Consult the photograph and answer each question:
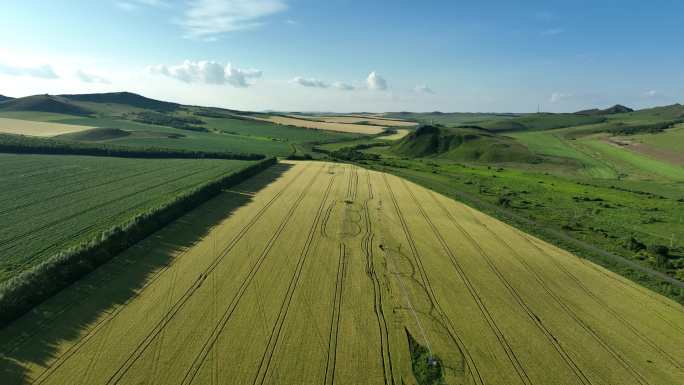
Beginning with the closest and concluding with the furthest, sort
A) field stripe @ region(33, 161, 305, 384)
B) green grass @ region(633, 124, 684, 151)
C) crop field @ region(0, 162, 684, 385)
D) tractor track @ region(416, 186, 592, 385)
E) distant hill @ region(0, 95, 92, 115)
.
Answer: field stripe @ region(33, 161, 305, 384)
crop field @ region(0, 162, 684, 385)
tractor track @ region(416, 186, 592, 385)
green grass @ region(633, 124, 684, 151)
distant hill @ region(0, 95, 92, 115)

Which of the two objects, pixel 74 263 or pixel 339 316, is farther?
pixel 74 263

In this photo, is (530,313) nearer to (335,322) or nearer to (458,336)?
(458,336)

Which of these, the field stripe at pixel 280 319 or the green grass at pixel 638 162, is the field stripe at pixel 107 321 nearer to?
the field stripe at pixel 280 319

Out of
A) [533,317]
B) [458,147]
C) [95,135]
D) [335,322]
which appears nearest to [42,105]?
[95,135]

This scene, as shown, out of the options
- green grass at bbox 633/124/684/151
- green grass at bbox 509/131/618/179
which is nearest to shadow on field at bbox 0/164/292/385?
green grass at bbox 509/131/618/179

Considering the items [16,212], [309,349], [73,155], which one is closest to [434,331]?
[309,349]

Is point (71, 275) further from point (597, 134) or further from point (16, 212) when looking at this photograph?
point (597, 134)

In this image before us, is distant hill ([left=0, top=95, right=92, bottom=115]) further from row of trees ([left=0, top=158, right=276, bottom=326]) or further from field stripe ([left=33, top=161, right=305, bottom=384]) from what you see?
field stripe ([left=33, top=161, right=305, bottom=384])
